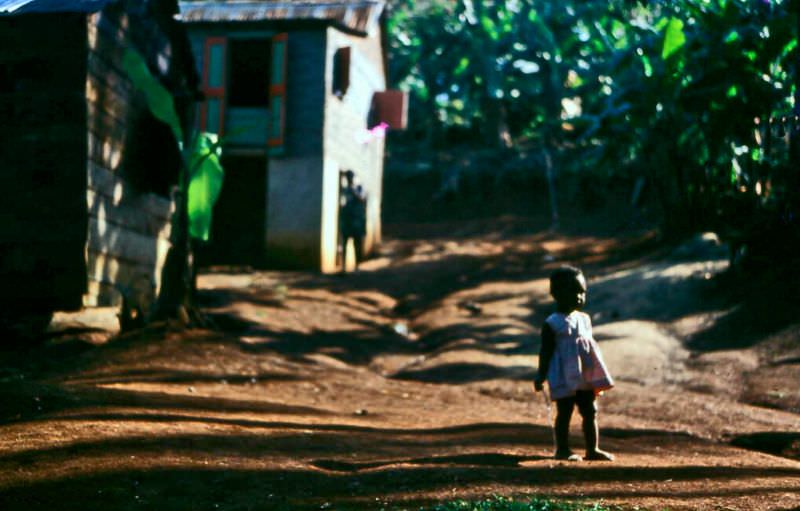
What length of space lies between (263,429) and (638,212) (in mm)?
18967

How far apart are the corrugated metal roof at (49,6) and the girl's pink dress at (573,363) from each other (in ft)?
19.3

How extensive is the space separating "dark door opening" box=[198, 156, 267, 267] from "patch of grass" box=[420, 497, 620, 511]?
1456 cm

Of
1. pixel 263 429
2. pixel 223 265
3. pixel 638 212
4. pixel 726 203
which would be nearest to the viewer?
pixel 263 429

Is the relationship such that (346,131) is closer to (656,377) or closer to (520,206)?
(520,206)

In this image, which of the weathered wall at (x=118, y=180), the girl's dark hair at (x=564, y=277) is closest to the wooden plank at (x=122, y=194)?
the weathered wall at (x=118, y=180)

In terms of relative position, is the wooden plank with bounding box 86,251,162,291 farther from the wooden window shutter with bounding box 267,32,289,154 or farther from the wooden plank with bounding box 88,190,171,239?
the wooden window shutter with bounding box 267,32,289,154

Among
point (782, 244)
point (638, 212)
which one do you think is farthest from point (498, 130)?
point (782, 244)

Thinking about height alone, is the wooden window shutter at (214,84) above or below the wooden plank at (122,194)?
above

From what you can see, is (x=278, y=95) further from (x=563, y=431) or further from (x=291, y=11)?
(x=563, y=431)

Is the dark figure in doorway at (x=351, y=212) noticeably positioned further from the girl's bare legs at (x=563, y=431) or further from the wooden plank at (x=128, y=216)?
the girl's bare legs at (x=563, y=431)

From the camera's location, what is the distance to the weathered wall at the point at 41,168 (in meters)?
8.32

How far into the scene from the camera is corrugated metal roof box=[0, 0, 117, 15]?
26.6ft

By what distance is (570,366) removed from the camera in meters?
5.00

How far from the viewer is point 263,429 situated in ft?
17.3
